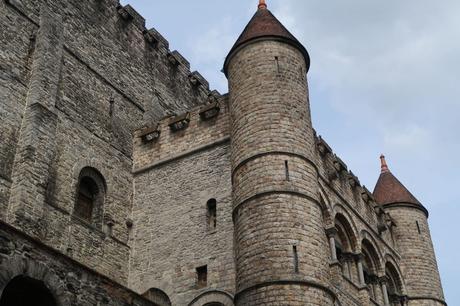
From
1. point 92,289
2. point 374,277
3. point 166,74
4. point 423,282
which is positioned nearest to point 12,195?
point 92,289

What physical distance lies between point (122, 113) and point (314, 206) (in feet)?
22.5

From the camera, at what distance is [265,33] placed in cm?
1797

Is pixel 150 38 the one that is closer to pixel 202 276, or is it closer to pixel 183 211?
pixel 183 211

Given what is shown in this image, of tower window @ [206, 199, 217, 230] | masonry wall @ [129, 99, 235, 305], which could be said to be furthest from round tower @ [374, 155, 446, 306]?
masonry wall @ [129, 99, 235, 305]

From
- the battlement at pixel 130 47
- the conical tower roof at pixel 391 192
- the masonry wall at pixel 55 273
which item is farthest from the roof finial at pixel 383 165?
the masonry wall at pixel 55 273

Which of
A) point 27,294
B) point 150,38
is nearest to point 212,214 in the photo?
point 27,294

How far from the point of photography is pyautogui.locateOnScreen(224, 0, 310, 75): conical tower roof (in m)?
18.0

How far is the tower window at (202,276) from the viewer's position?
16.4 metres

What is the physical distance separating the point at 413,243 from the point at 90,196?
1115cm

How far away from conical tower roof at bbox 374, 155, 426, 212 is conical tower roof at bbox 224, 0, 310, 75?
25.9ft

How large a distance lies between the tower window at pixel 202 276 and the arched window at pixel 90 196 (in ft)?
9.27

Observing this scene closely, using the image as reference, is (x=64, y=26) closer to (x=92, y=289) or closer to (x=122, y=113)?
(x=122, y=113)

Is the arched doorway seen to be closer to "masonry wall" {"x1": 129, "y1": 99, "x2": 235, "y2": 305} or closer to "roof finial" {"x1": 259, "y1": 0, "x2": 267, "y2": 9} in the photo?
"masonry wall" {"x1": 129, "y1": 99, "x2": 235, "y2": 305}

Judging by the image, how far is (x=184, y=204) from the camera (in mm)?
17781
